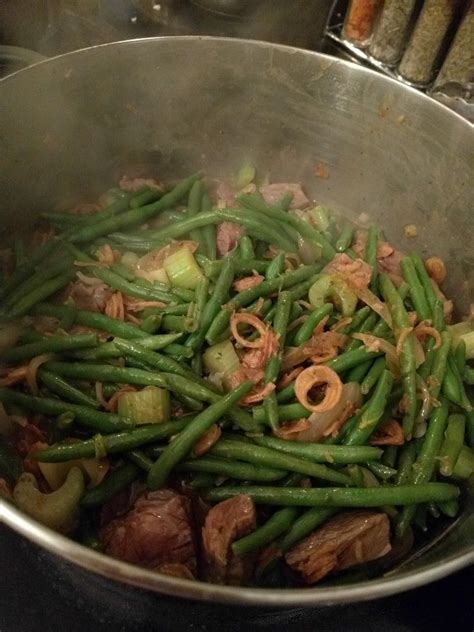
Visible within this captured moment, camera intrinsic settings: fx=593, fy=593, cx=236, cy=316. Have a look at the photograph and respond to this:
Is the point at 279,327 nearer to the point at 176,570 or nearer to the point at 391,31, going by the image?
the point at 176,570

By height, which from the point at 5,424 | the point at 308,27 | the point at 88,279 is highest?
the point at 308,27

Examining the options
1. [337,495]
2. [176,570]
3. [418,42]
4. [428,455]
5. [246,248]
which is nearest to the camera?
[176,570]

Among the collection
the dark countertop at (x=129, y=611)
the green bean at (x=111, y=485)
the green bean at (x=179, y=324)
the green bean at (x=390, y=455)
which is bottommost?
the dark countertop at (x=129, y=611)

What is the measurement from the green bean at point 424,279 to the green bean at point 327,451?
1.06 meters

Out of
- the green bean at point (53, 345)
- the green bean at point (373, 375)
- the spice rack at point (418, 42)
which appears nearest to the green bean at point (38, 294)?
the green bean at point (53, 345)

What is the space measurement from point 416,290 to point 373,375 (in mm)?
696

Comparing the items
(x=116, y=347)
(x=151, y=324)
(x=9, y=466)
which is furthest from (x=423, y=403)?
(x=9, y=466)

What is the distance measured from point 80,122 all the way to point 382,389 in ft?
7.46

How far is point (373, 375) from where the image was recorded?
281cm

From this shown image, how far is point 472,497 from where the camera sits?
260cm

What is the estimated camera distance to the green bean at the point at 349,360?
279 cm

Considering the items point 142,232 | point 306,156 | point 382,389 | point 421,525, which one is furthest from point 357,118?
point 421,525

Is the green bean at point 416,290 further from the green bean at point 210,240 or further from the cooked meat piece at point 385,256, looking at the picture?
the green bean at point 210,240

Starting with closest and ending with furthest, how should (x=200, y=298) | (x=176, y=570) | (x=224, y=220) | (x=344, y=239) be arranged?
(x=176, y=570) < (x=200, y=298) < (x=224, y=220) < (x=344, y=239)
